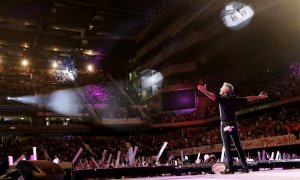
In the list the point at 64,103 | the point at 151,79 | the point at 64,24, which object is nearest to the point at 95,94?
the point at 64,103

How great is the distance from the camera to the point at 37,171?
4.79m

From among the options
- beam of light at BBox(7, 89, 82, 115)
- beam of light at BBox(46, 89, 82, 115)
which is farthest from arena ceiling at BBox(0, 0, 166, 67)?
beam of light at BBox(7, 89, 82, 115)

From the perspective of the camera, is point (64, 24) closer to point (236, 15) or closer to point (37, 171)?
point (236, 15)

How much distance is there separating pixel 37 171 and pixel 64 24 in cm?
4276

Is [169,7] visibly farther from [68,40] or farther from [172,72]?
[68,40]

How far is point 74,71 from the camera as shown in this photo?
47562 mm

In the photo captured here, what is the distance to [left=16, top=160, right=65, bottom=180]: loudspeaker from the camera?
4730mm

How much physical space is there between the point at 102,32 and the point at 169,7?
1477 centimetres

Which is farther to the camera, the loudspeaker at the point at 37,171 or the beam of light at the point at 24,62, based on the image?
the beam of light at the point at 24,62

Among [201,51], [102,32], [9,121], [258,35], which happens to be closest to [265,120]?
[258,35]

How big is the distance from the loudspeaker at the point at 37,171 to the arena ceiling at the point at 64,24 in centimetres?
3589

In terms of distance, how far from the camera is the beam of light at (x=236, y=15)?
87.1ft

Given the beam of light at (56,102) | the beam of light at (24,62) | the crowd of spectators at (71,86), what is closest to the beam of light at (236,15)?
the crowd of spectators at (71,86)

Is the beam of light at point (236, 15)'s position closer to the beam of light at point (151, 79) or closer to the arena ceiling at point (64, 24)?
the arena ceiling at point (64, 24)
